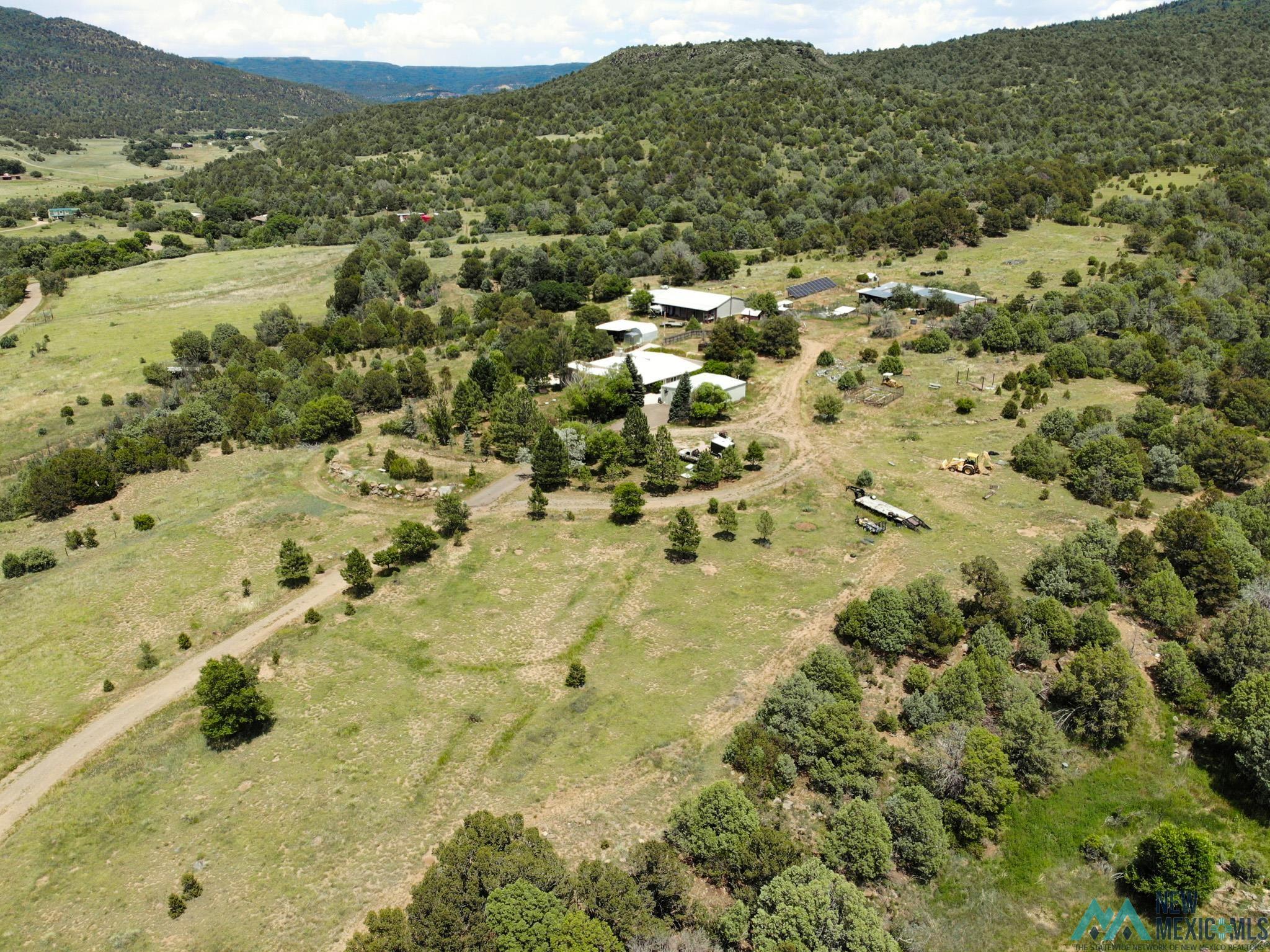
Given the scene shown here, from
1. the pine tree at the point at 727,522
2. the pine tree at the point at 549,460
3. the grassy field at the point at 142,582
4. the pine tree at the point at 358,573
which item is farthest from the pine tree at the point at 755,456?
the pine tree at the point at 358,573

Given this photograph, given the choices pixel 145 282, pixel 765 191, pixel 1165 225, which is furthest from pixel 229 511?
pixel 1165 225

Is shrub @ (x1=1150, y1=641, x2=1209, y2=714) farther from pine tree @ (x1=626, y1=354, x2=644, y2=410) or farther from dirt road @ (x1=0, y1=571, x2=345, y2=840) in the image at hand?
dirt road @ (x1=0, y1=571, x2=345, y2=840)

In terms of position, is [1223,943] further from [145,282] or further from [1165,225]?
[145,282]

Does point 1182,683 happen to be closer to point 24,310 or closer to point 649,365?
point 649,365

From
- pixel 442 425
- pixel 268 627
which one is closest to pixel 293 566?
pixel 268 627

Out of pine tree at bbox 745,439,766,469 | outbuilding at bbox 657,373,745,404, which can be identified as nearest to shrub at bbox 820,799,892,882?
pine tree at bbox 745,439,766,469
